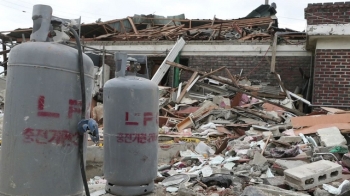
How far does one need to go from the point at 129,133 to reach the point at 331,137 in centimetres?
354

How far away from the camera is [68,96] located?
3.02m

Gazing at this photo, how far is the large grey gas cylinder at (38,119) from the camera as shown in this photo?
9.56 ft

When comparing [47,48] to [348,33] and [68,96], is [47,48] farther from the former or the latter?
[348,33]

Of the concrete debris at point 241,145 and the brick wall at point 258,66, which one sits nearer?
the concrete debris at point 241,145

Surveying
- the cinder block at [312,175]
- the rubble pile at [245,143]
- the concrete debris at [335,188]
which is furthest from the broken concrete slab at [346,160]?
the concrete debris at [335,188]

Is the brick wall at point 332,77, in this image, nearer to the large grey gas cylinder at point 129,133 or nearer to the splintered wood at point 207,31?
the splintered wood at point 207,31

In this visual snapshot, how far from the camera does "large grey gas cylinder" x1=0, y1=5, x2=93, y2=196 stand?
2914mm

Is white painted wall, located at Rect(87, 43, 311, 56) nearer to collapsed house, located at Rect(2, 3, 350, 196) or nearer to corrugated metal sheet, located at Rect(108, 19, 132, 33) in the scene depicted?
collapsed house, located at Rect(2, 3, 350, 196)

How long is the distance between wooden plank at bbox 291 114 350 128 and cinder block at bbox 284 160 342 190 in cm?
233

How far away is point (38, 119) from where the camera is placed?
9.55ft

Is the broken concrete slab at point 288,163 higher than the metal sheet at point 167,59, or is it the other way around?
the metal sheet at point 167,59

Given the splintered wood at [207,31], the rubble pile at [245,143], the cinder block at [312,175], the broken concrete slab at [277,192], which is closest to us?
the broken concrete slab at [277,192]

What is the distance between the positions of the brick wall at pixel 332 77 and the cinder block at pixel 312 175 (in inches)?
187

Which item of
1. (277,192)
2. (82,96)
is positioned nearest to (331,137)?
(277,192)
